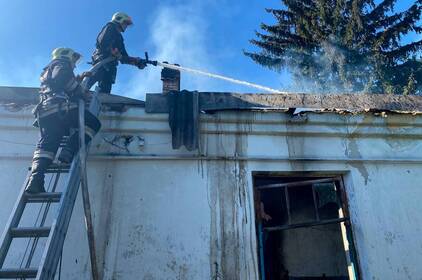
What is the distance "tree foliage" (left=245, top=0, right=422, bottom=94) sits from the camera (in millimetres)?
17453

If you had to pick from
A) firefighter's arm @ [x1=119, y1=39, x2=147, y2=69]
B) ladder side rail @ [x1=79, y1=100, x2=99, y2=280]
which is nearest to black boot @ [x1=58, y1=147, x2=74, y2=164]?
ladder side rail @ [x1=79, y1=100, x2=99, y2=280]

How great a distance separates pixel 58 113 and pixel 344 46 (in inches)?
683

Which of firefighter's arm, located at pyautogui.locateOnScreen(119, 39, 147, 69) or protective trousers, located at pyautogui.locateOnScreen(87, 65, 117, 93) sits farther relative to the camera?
firefighter's arm, located at pyautogui.locateOnScreen(119, 39, 147, 69)

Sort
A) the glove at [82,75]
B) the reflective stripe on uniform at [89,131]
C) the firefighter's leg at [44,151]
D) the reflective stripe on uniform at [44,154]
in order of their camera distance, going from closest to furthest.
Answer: the firefighter's leg at [44,151] < the reflective stripe on uniform at [44,154] < the reflective stripe on uniform at [89,131] < the glove at [82,75]

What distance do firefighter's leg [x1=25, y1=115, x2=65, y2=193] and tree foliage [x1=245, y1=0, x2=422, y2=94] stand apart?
51.8 feet

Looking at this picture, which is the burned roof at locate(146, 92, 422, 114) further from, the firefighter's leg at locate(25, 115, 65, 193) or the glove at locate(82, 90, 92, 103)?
the firefighter's leg at locate(25, 115, 65, 193)

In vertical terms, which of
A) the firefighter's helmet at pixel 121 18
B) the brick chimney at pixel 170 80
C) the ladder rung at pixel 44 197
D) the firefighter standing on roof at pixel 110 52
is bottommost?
the ladder rung at pixel 44 197

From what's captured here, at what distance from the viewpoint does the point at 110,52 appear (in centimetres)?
570

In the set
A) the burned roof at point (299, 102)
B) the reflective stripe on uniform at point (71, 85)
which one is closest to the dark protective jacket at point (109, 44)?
the burned roof at point (299, 102)

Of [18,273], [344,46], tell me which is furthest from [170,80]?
[344,46]

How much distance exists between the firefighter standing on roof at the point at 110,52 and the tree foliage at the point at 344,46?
1322cm

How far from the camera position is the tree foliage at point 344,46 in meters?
17.5

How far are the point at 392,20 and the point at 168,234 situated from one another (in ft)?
57.4

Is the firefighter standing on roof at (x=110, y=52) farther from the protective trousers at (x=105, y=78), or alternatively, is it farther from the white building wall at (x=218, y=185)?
the white building wall at (x=218, y=185)
